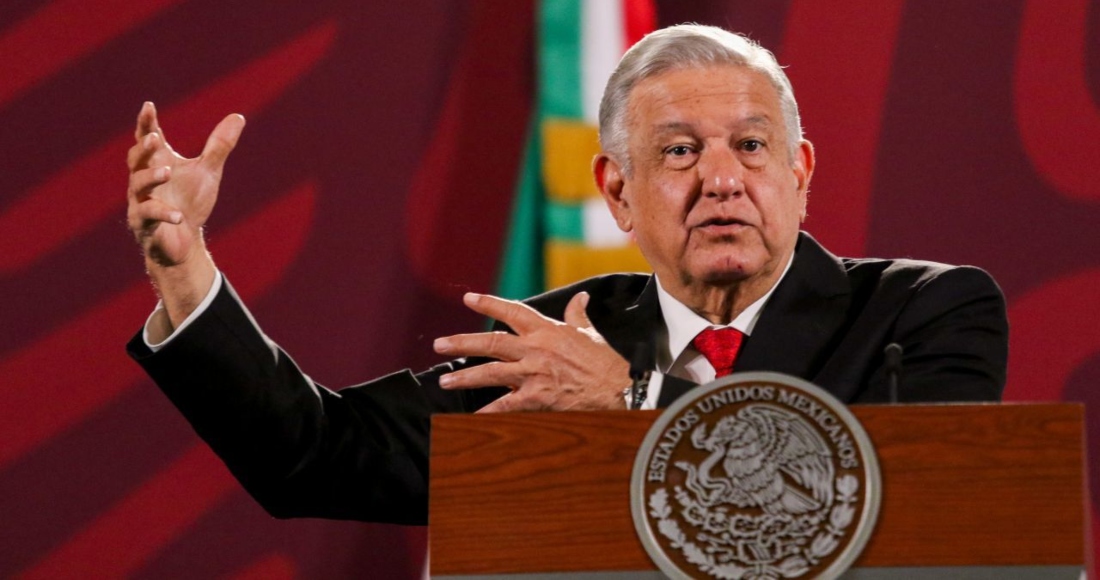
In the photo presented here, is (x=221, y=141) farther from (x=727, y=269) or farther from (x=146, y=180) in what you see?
(x=727, y=269)

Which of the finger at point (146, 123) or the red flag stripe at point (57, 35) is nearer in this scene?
the finger at point (146, 123)

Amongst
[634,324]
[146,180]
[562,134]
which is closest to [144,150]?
[146,180]

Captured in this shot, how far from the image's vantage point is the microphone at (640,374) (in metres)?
1.50

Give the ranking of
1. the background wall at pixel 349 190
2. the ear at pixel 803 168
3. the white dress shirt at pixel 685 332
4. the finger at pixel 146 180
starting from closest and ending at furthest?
the finger at pixel 146 180 → the white dress shirt at pixel 685 332 → the ear at pixel 803 168 → the background wall at pixel 349 190

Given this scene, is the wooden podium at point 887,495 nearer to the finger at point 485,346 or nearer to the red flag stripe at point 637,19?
the finger at point 485,346

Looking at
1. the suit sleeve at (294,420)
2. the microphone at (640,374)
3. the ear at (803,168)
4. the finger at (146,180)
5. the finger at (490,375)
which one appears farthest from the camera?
the ear at (803,168)

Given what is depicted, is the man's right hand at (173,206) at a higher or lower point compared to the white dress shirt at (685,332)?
higher

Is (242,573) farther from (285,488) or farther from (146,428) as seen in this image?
(285,488)

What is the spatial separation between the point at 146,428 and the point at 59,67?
879 mm

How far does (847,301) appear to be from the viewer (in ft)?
7.00

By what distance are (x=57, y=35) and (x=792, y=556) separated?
256cm

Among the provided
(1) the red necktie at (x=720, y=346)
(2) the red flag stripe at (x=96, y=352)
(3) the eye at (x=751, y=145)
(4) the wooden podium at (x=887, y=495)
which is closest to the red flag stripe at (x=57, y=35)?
(2) the red flag stripe at (x=96, y=352)

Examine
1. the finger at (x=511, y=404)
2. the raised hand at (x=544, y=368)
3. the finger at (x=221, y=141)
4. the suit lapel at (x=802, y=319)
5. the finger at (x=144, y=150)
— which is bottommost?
the suit lapel at (x=802, y=319)

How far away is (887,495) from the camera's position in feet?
4.18
